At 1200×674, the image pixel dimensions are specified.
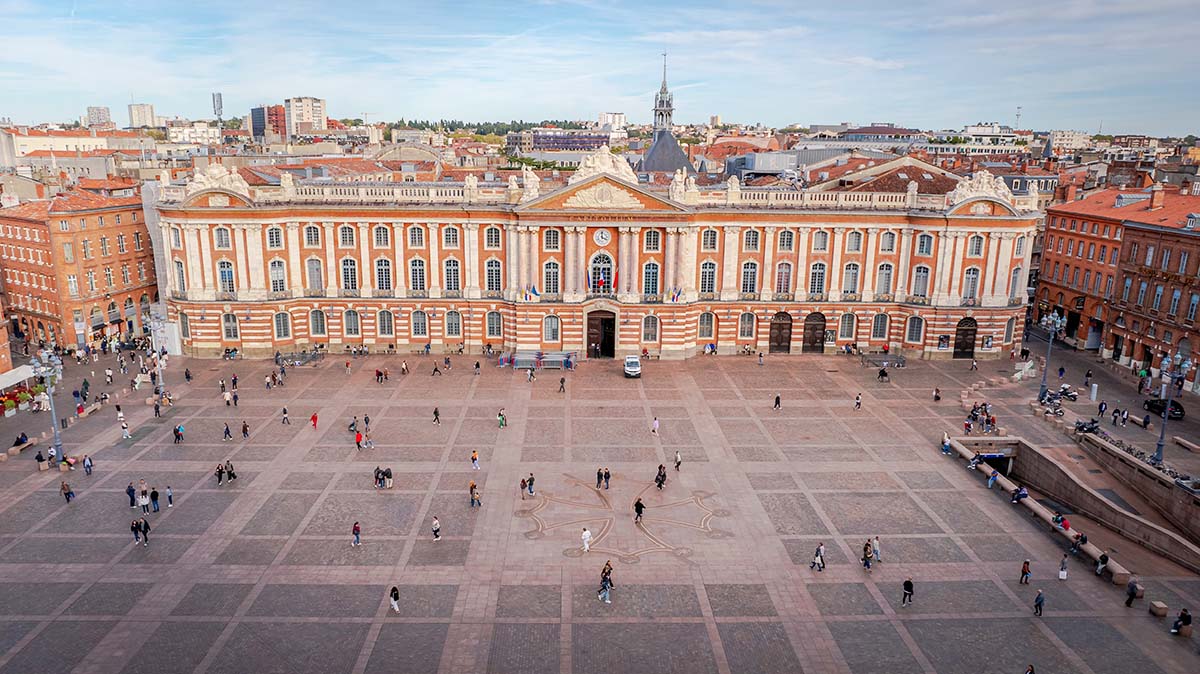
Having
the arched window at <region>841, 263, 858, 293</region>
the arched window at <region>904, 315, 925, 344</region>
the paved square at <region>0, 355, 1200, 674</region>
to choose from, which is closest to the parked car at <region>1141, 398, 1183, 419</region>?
the paved square at <region>0, 355, 1200, 674</region>

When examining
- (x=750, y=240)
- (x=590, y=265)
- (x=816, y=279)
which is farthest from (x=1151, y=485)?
(x=590, y=265)

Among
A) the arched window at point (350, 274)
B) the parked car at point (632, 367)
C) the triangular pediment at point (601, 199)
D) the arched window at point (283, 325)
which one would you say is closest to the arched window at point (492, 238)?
the triangular pediment at point (601, 199)

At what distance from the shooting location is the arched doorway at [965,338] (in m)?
69.1

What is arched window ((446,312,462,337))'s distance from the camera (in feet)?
229

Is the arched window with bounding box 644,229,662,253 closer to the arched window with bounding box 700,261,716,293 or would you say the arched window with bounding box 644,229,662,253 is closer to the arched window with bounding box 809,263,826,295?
the arched window with bounding box 700,261,716,293

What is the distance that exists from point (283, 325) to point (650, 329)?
106 ft

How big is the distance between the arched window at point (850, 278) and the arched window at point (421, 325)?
122 feet

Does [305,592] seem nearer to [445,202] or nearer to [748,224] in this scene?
[445,202]

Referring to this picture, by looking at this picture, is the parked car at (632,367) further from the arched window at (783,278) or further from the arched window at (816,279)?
the arched window at (816,279)

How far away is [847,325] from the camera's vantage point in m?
70.9

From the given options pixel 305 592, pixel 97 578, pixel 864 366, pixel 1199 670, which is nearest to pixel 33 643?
pixel 97 578

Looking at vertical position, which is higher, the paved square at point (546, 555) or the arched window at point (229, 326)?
the arched window at point (229, 326)

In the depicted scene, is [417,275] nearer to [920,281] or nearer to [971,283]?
[920,281]

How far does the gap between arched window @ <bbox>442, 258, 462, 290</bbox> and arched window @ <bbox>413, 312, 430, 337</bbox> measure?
3.51 metres
